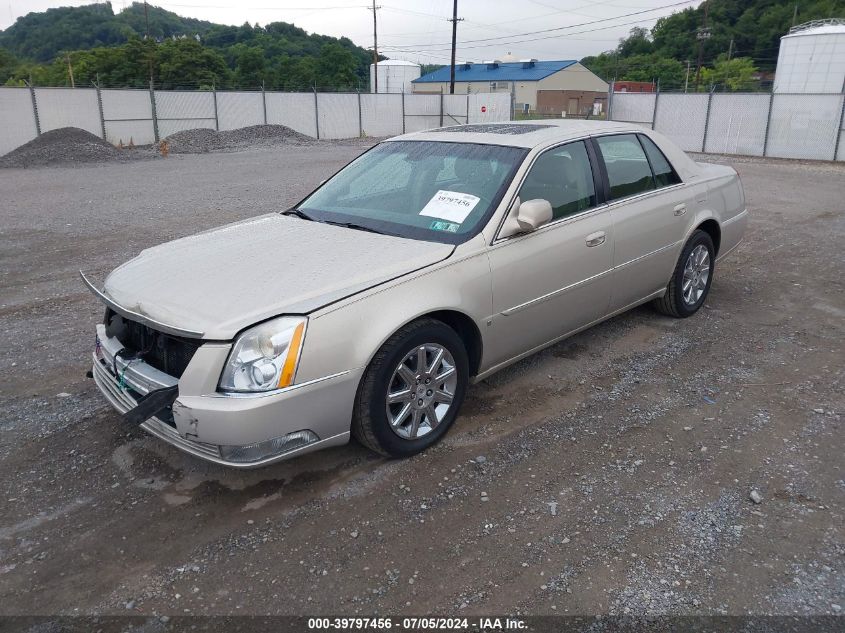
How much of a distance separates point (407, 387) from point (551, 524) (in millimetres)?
982

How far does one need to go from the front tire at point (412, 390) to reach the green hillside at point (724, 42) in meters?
67.9

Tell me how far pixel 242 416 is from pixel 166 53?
61418 millimetres

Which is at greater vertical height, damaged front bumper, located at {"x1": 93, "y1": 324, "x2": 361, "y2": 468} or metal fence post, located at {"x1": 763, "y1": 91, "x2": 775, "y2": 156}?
metal fence post, located at {"x1": 763, "y1": 91, "x2": 775, "y2": 156}

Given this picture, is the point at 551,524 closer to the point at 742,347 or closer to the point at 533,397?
the point at 533,397

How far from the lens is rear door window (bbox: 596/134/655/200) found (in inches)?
186

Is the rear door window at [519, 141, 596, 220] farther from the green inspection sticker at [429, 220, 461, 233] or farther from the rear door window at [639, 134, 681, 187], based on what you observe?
the rear door window at [639, 134, 681, 187]

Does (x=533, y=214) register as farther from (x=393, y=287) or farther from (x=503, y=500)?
(x=503, y=500)

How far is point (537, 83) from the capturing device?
70750 mm

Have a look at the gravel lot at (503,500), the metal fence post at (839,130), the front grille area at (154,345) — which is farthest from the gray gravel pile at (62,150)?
the metal fence post at (839,130)

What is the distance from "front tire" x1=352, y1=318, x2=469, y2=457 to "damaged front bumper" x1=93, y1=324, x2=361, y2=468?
13 centimetres

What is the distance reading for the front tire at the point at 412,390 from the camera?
325cm

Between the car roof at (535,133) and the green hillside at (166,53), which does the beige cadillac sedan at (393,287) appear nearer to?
the car roof at (535,133)

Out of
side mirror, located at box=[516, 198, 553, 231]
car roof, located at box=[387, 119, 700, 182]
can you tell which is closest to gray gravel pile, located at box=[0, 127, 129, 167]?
car roof, located at box=[387, 119, 700, 182]

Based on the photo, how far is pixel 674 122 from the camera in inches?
1106
